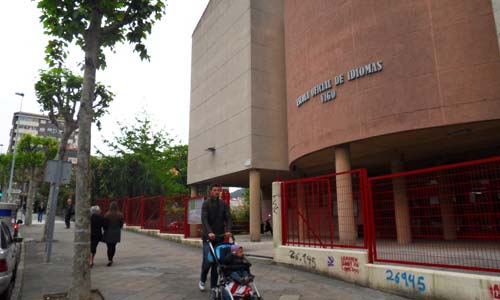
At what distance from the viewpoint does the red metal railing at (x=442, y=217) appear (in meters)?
5.33

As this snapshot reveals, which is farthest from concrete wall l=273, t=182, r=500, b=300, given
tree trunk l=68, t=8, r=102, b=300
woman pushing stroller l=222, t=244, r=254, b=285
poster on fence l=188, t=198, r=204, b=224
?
poster on fence l=188, t=198, r=204, b=224

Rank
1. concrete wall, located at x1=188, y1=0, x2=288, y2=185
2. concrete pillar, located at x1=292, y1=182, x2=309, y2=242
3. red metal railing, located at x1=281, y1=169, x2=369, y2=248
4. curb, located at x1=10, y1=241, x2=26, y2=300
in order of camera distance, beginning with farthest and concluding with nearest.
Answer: concrete wall, located at x1=188, y1=0, x2=288, y2=185 < concrete pillar, located at x1=292, y1=182, x2=309, y2=242 < red metal railing, located at x1=281, y1=169, x2=369, y2=248 < curb, located at x1=10, y1=241, x2=26, y2=300

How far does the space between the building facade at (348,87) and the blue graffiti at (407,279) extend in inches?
169

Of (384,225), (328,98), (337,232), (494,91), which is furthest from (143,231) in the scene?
(494,91)

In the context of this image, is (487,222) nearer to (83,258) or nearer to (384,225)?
(384,225)

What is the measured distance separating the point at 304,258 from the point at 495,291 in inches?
172

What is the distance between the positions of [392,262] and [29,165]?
3807 centimetres

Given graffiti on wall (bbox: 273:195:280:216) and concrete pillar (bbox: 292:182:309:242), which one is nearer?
concrete pillar (bbox: 292:182:309:242)

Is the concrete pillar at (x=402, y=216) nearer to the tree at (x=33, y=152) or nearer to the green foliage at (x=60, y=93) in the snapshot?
the green foliage at (x=60, y=93)

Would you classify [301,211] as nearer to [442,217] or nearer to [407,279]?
[407,279]

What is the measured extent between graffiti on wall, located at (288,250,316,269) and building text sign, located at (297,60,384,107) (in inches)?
238

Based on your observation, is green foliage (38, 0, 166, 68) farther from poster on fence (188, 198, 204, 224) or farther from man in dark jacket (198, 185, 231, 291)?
poster on fence (188, 198, 204, 224)

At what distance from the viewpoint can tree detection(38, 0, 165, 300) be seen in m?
5.99

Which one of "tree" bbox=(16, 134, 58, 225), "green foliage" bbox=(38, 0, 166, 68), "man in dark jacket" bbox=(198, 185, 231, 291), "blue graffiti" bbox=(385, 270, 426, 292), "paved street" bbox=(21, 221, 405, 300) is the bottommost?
"paved street" bbox=(21, 221, 405, 300)
